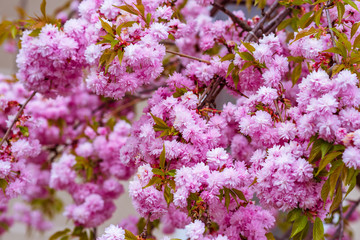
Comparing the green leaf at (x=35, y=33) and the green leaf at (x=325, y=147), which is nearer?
the green leaf at (x=325, y=147)

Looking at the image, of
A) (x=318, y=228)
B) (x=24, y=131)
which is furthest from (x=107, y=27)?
(x=318, y=228)

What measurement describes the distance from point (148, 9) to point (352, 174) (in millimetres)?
523

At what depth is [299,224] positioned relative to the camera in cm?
75

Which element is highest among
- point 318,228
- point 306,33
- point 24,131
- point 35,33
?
point 35,33

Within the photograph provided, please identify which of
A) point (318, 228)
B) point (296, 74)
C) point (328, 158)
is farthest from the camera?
point (296, 74)

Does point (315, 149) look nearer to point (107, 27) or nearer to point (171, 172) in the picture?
point (171, 172)

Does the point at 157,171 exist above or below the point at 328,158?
above

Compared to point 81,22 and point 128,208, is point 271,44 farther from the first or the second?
point 128,208

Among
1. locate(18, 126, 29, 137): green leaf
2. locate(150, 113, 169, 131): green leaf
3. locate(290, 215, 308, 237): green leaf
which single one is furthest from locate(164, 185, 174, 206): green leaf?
locate(18, 126, 29, 137): green leaf

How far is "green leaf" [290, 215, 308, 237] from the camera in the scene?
2.41 feet

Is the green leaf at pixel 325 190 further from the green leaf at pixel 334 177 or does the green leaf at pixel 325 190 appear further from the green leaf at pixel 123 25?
the green leaf at pixel 123 25

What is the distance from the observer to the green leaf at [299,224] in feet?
2.41

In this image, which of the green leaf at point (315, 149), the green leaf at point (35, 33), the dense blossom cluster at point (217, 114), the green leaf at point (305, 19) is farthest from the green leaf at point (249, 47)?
the green leaf at point (35, 33)

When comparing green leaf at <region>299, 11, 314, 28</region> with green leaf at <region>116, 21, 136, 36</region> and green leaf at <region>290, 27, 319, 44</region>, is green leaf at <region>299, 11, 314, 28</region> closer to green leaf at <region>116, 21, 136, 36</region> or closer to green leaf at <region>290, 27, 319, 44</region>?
green leaf at <region>290, 27, 319, 44</region>
